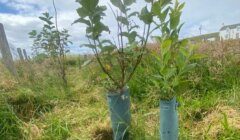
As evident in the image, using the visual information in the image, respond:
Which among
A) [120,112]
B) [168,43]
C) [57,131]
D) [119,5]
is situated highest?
[119,5]

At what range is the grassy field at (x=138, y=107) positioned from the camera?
84.3 inches

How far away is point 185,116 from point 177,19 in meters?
1.21

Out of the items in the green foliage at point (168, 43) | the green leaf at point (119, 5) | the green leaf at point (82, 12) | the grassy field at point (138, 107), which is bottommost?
the grassy field at point (138, 107)

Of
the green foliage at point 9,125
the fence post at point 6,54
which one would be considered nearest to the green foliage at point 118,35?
the green foliage at point 9,125

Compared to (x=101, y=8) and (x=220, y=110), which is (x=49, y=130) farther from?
(x=220, y=110)

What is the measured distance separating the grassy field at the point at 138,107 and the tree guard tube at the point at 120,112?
11cm

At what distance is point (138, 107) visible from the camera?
111 inches

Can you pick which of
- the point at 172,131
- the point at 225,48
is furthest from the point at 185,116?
the point at 225,48

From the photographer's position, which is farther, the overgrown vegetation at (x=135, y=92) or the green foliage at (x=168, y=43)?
the overgrown vegetation at (x=135, y=92)

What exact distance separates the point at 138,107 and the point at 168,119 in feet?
4.52

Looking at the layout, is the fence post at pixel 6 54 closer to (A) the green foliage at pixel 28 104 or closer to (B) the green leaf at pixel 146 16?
(A) the green foliage at pixel 28 104

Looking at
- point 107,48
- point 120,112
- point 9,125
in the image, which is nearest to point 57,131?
point 9,125

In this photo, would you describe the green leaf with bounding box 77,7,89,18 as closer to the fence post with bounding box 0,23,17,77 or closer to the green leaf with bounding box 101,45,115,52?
the green leaf with bounding box 101,45,115,52

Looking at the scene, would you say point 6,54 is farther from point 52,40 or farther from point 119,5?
point 119,5
